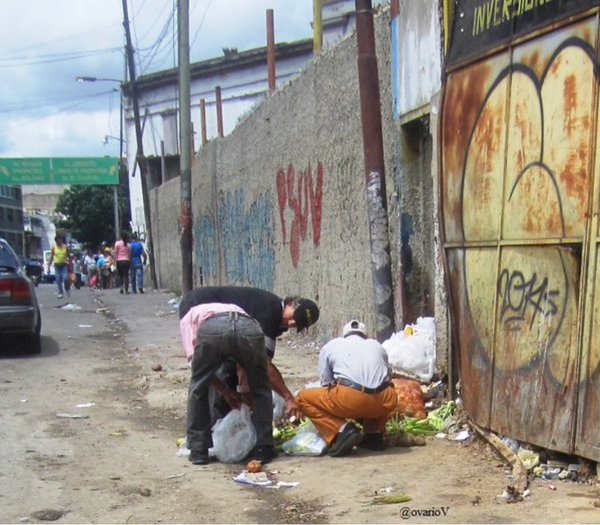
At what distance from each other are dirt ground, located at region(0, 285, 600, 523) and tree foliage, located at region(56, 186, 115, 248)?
161 ft

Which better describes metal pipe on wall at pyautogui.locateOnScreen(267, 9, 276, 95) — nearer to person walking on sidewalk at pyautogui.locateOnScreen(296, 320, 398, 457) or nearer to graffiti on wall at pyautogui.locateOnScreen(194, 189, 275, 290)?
graffiti on wall at pyautogui.locateOnScreen(194, 189, 275, 290)

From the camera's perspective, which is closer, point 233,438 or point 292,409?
point 233,438

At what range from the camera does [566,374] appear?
16.0 ft

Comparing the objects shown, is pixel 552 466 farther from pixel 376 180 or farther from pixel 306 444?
pixel 376 180

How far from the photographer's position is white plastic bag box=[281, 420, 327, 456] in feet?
19.0

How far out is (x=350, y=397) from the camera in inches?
224

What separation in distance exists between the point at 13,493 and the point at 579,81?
3.90 meters

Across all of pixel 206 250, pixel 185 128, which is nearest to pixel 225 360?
pixel 185 128

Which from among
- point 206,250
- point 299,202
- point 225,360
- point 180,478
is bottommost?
point 180,478

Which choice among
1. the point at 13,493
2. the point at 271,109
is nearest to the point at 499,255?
the point at 13,493

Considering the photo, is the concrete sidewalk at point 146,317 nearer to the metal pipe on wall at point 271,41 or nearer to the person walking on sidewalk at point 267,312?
the metal pipe on wall at point 271,41

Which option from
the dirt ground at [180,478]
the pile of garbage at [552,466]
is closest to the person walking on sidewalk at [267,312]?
the dirt ground at [180,478]

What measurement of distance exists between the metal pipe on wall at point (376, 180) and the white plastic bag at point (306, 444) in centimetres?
203

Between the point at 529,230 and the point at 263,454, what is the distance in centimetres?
218
